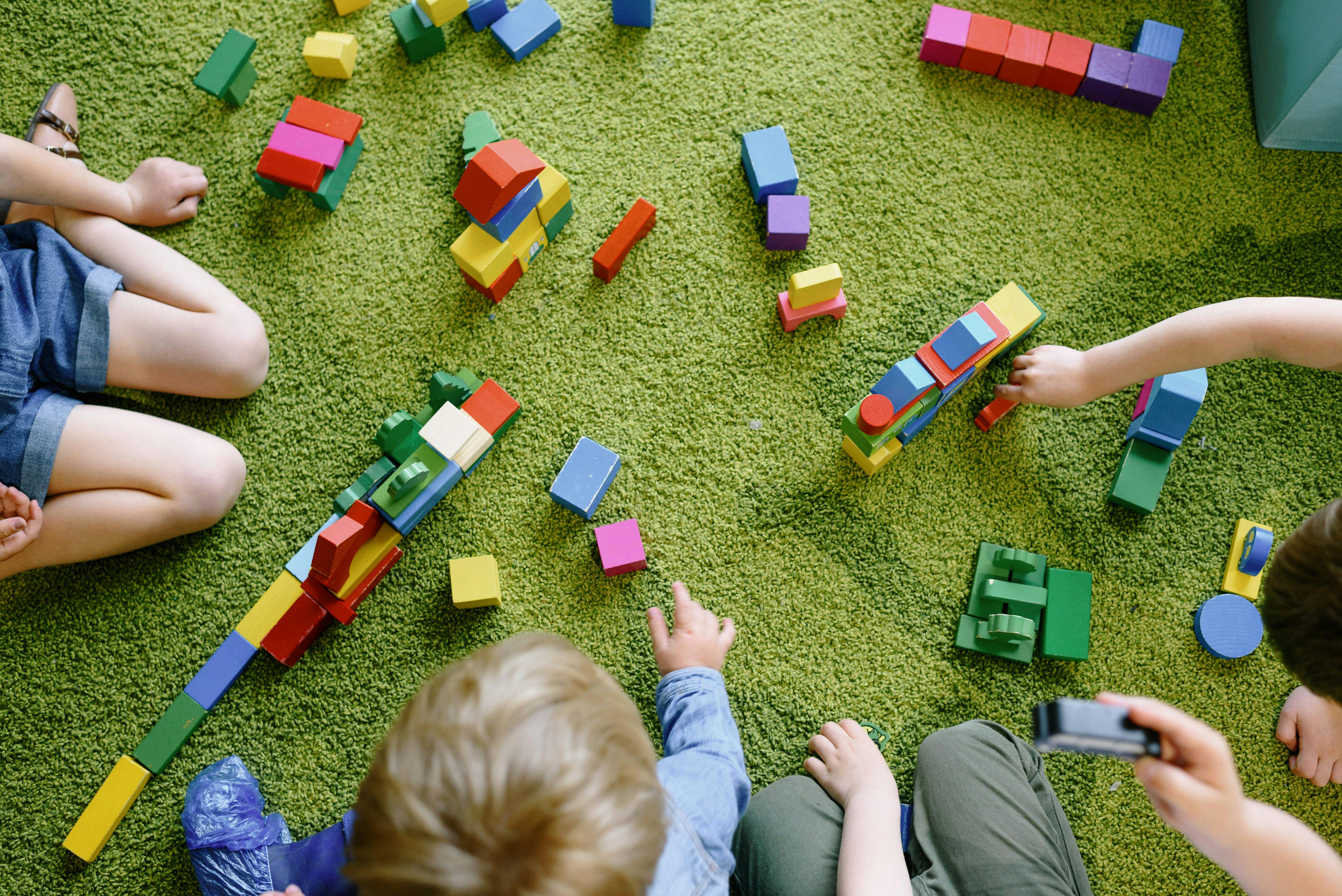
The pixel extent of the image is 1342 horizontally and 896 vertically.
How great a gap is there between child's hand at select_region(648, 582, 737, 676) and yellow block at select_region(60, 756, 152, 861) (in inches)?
24.1

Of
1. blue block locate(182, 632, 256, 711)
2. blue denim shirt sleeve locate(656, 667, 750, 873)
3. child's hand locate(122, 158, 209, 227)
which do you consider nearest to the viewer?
blue denim shirt sleeve locate(656, 667, 750, 873)

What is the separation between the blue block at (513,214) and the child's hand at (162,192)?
0.39 m

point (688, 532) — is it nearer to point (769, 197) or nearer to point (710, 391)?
point (710, 391)

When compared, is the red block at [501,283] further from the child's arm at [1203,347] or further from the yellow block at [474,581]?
the child's arm at [1203,347]

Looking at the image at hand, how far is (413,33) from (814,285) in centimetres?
63

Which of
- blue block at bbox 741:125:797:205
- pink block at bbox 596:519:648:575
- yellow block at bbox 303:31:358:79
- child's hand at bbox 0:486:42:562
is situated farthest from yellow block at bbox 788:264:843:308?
child's hand at bbox 0:486:42:562

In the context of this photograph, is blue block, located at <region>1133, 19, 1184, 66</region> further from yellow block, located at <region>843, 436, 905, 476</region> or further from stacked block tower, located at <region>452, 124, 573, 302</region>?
stacked block tower, located at <region>452, 124, 573, 302</region>

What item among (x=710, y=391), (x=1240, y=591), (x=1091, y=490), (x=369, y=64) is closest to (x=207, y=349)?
(x=369, y=64)

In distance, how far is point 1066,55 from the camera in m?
1.13

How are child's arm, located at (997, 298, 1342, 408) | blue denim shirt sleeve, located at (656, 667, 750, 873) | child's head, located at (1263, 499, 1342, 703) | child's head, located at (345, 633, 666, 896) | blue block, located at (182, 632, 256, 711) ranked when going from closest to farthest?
child's head, located at (345, 633, 666, 896), child's head, located at (1263, 499, 1342, 703), blue denim shirt sleeve, located at (656, 667, 750, 873), child's arm, located at (997, 298, 1342, 408), blue block, located at (182, 632, 256, 711)

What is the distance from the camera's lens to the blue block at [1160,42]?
1.14m

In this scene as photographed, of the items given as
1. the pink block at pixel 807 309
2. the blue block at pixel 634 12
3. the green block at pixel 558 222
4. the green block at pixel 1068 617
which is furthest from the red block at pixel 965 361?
the blue block at pixel 634 12

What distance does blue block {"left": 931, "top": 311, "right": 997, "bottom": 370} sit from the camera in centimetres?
98

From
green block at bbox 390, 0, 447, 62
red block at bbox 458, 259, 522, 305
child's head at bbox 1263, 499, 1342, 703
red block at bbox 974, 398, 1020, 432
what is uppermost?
green block at bbox 390, 0, 447, 62
